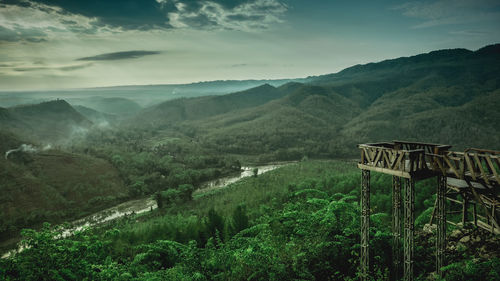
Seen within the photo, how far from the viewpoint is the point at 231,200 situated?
5312 cm

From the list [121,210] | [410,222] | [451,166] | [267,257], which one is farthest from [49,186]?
[451,166]

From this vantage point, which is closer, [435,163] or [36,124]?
[435,163]

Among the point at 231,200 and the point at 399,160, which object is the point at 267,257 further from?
the point at 231,200

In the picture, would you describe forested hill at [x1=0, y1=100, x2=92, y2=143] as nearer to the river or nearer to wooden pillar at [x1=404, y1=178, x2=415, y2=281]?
the river

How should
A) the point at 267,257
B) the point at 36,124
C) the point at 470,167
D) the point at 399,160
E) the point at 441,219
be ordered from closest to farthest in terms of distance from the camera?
the point at 470,167
the point at 399,160
the point at 441,219
the point at 267,257
the point at 36,124

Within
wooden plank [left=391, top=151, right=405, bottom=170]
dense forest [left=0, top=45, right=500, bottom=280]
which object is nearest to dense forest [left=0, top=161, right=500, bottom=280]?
dense forest [left=0, top=45, right=500, bottom=280]

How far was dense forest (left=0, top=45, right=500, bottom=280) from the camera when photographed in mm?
13172

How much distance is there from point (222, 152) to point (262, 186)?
79.6 meters

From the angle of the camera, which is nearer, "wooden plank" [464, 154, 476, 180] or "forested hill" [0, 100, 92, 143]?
"wooden plank" [464, 154, 476, 180]

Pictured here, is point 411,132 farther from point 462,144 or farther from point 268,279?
point 268,279

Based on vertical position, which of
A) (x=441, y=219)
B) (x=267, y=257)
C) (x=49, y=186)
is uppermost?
(x=441, y=219)

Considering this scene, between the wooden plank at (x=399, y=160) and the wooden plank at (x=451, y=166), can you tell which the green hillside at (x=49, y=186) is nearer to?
the wooden plank at (x=399, y=160)

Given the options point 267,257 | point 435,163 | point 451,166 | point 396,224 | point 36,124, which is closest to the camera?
point 451,166

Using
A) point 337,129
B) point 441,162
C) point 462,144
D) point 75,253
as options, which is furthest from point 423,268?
point 337,129
